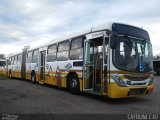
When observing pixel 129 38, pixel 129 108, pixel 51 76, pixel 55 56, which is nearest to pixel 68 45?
pixel 55 56

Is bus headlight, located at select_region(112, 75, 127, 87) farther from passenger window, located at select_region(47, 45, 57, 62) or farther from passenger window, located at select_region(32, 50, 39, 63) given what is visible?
passenger window, located at select_region(32, 50, 39, 63)

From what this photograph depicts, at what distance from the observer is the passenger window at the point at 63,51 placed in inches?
570

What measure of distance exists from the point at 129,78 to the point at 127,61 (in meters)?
0.69

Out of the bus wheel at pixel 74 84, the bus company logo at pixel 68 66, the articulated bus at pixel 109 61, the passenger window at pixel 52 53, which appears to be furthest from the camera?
the passenger window at pixel 52 53

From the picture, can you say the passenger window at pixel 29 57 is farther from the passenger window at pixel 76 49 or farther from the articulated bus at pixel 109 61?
the passenger window at pixel 76 49

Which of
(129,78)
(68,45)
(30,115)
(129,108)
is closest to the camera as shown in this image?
(30,115)

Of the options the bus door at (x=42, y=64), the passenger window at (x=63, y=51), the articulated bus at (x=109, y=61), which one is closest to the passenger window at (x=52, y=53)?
the passenger window at (x=63, y=51)

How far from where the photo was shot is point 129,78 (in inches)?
407

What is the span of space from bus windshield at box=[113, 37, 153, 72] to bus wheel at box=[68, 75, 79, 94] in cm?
333

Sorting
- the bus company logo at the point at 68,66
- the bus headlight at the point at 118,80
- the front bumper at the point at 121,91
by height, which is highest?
the bus company logo at the point at 68,66

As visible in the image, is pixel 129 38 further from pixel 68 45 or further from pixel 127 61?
pixel 68 45

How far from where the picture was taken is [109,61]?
10258mm

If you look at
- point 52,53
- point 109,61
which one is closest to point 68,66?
point 52,53

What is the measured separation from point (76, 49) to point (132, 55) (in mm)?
3521
